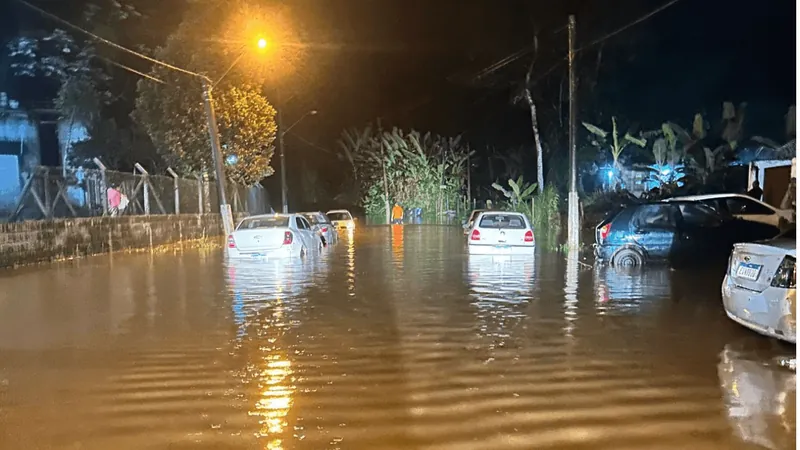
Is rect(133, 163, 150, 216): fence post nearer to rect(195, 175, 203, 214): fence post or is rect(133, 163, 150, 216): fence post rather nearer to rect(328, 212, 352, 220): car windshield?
rect(195, 175, 203, 214): fence post

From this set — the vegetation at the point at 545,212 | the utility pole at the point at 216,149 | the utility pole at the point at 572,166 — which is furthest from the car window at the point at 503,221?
the utility pole at the point at 216,149

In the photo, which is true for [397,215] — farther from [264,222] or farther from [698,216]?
[698,216]

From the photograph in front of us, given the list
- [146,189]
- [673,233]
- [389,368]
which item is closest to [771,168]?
→ [673,233]

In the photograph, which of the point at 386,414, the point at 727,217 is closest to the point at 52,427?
the point at 386,414

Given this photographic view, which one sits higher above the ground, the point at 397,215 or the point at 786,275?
the point at 397,215

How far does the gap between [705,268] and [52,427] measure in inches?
508

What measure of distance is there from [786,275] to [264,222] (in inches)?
540

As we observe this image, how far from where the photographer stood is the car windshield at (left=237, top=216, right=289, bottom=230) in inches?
725

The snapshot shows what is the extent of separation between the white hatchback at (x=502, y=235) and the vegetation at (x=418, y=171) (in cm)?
2849

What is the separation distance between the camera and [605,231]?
15648mm

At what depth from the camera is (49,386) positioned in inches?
257

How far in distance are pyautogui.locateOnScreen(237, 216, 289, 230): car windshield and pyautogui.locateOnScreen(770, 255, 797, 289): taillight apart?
510 inches

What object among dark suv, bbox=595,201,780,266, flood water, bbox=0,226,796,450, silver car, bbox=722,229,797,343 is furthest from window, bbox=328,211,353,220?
silver car, bbox=722,229,797,343

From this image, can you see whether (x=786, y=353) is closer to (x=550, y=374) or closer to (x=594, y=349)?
(x=594, y=349)
